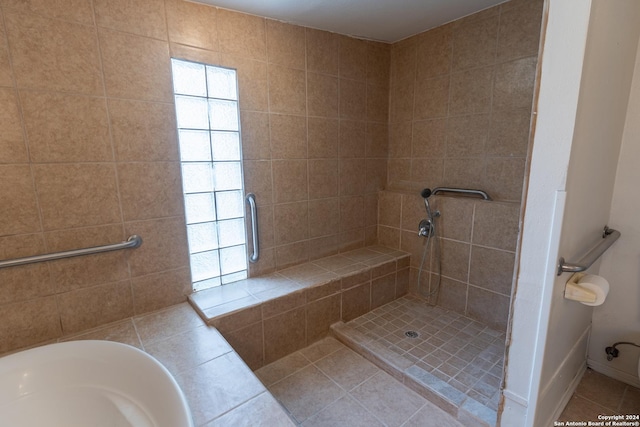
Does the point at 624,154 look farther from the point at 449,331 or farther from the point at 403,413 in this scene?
the point at 403,413

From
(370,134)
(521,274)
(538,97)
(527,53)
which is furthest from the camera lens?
(370,134)

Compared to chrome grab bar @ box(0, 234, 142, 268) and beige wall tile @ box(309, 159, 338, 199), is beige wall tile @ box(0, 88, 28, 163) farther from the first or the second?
beige wall tile @ box(309, 159, 338, 199)

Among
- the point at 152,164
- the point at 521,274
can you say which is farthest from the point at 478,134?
the point at 152,164

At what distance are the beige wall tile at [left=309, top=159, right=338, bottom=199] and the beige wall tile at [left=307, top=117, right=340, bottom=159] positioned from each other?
0.18ft

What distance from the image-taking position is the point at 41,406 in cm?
112

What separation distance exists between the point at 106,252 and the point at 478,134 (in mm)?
2357

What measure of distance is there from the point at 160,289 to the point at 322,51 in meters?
1.92

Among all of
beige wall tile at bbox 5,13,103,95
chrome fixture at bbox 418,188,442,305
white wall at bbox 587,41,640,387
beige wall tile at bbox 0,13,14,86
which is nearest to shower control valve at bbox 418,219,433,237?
chrome fixture at bbox 418,188,442,305

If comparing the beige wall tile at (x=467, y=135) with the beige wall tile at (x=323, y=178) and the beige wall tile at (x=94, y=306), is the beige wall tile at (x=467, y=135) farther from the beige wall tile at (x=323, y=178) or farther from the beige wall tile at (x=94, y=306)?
the beige wall tile at (x=94, y=306)

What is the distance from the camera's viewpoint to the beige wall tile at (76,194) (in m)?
1.30

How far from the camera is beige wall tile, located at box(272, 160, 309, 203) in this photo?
1989mm

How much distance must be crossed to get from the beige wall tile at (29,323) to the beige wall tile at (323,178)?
1576 mm

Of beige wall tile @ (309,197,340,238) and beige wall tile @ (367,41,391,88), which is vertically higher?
beige wall tile @ (367,41,391,88)

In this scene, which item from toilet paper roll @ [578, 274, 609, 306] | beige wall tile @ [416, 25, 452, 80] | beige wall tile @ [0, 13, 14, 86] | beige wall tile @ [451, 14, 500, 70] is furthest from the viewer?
beige wall tile @ [416, 25, 452, 80]
